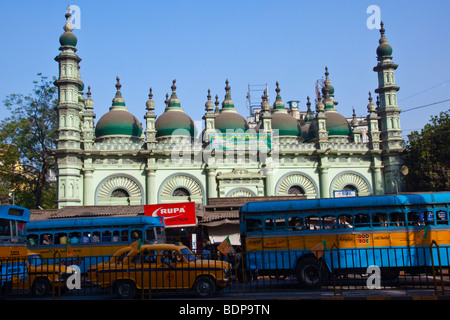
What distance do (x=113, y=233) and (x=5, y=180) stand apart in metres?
20.5

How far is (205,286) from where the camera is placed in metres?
A: 12.6

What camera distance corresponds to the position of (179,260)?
12.8 m

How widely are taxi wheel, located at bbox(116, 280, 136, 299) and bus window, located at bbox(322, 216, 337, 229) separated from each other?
6.21 meters

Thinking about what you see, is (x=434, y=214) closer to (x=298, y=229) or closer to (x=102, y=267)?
(x=298, y=229)

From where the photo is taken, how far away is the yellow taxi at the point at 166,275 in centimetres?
1258

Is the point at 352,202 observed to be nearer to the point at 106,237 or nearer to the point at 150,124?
the point at 106,237

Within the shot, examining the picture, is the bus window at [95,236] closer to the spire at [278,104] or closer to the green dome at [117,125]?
the green dome at [117,125]

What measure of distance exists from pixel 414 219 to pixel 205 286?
22.7 ft

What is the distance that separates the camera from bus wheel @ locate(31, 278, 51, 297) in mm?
13930

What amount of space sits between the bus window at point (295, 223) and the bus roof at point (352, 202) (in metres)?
0.36

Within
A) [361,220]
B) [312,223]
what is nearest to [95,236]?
[312,223]

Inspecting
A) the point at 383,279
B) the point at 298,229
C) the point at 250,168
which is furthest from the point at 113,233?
the point at 250,168

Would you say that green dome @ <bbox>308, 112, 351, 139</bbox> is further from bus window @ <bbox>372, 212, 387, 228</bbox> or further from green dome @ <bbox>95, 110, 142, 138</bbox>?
bus window @ <bbox>372, 212, 387, 228</bbox>
